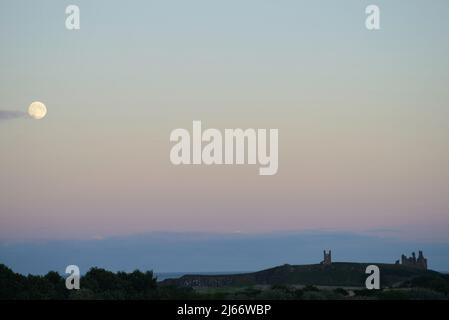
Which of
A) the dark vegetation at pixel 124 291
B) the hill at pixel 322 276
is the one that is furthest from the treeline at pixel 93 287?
the hill at pixel 322 276

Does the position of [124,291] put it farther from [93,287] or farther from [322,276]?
[322,276]

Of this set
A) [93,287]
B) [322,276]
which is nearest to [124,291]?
[93,287]

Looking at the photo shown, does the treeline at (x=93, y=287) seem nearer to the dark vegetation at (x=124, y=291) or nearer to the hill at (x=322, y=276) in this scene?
the dark vegetation at (x=124, y=291)

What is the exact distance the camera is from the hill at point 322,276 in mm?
80312

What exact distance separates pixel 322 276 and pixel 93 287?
35.1 m

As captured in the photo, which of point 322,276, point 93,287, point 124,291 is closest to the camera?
point 124,291

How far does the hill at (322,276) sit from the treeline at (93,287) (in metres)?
13.7

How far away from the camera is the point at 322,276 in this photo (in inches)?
3514

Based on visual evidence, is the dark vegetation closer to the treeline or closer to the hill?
the treeline

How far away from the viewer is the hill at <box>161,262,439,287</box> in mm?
80312
